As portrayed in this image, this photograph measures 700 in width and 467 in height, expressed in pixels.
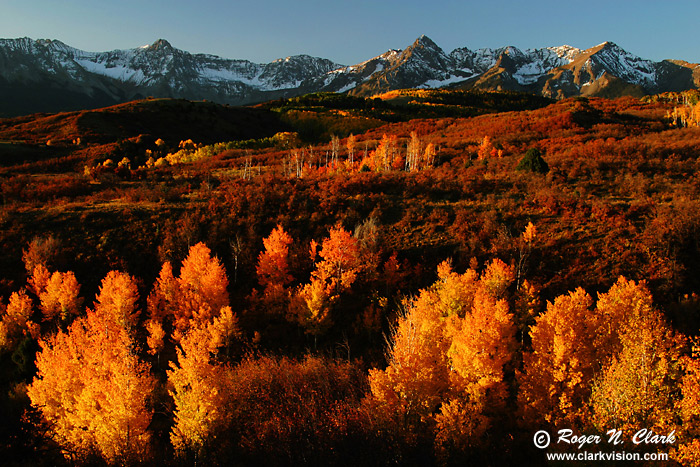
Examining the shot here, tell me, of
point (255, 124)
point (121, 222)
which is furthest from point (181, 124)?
point (121, 222)

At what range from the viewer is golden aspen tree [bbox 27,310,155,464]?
1683 cm

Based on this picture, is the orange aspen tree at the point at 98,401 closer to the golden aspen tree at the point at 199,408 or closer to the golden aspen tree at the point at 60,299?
the golden aspen tree at the point at 199,408

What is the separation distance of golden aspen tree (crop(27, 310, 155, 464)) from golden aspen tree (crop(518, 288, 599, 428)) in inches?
733

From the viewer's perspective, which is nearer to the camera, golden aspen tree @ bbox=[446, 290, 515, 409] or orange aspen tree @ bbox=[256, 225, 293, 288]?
golden aspen tree @ bbox=[446, 290, 515, 409]

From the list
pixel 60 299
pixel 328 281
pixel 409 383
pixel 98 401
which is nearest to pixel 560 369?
pixel 409 383

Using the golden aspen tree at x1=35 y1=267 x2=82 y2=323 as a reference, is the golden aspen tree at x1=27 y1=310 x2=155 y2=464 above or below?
below

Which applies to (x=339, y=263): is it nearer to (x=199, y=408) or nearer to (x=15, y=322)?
(x=199, y=408)

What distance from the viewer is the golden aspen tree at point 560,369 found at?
662 inches

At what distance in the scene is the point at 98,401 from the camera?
1788 cm

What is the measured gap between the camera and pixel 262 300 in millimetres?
28359

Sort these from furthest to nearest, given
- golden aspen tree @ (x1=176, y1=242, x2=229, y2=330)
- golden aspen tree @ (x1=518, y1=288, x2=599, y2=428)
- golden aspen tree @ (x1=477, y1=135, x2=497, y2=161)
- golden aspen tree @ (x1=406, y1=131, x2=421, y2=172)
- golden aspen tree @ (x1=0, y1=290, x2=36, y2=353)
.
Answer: golden aspen tree @ (x1=477, y1=135, x2=497, y2=161) → golden aspen tree @ (x1=406, y1=131, x2=421, y2=172) → golden aspen tree @ (x1=176, y1=242, x2=229, y2=330) → golden aspen tree @ (x1=0, y1=290, x2=36, y2=353) → golden aspen tree @ (x1=518, y1=288, x2=599, y2=428)

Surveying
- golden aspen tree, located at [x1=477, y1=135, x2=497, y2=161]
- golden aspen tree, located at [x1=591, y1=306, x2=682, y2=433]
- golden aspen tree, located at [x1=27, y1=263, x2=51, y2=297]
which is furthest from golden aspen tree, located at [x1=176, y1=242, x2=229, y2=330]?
golden aspen tree, located at [x1=477, y1=135, x2=497, y2=161]

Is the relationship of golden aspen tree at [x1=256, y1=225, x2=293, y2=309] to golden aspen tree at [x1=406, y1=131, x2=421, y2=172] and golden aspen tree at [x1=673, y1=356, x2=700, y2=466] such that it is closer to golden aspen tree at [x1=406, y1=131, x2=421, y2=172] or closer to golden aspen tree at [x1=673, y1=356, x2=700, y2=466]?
golden aspen tree at [x1=673, y1=356, x2=700, y2=466]

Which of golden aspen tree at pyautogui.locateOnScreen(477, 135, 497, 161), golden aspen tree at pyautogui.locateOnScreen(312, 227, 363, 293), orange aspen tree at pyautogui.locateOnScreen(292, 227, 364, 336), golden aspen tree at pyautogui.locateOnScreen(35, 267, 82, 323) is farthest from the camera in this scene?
golden aspen tree at pyautogui.locateOnScreen(477, 135, 497, 161)
